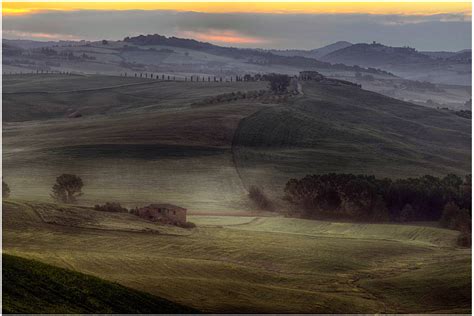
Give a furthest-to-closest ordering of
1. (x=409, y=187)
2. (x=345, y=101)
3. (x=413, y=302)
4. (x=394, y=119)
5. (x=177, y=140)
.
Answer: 1. (x=345, y=101)
2. (x=394, y=119)
3. (x=177, y=140)
4. (x=409, y=187)
5. (x=413, y=302)

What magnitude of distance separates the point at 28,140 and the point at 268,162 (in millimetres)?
39868

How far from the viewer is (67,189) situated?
89812 millimetres

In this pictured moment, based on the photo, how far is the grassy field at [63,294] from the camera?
40.3 metres

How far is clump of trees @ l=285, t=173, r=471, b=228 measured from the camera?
3435 inches

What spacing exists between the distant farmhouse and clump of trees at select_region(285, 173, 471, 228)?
15586mm

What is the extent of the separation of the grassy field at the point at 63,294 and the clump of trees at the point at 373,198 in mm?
42937

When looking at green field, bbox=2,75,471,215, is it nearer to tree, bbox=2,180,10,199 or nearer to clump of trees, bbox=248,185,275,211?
clump of trees, bbox=248,185,275,211

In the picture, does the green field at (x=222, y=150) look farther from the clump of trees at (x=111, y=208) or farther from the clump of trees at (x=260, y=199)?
the clump of trees at (x=111, y=208)

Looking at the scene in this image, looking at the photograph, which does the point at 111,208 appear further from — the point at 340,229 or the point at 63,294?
the point at 63,294

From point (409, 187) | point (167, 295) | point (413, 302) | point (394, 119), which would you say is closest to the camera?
point (167, 295)

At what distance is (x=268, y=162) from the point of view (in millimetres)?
113062

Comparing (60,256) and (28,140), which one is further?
(28,140)

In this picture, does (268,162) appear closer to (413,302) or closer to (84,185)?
(84,185)

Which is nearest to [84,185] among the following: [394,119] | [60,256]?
[60,256]
